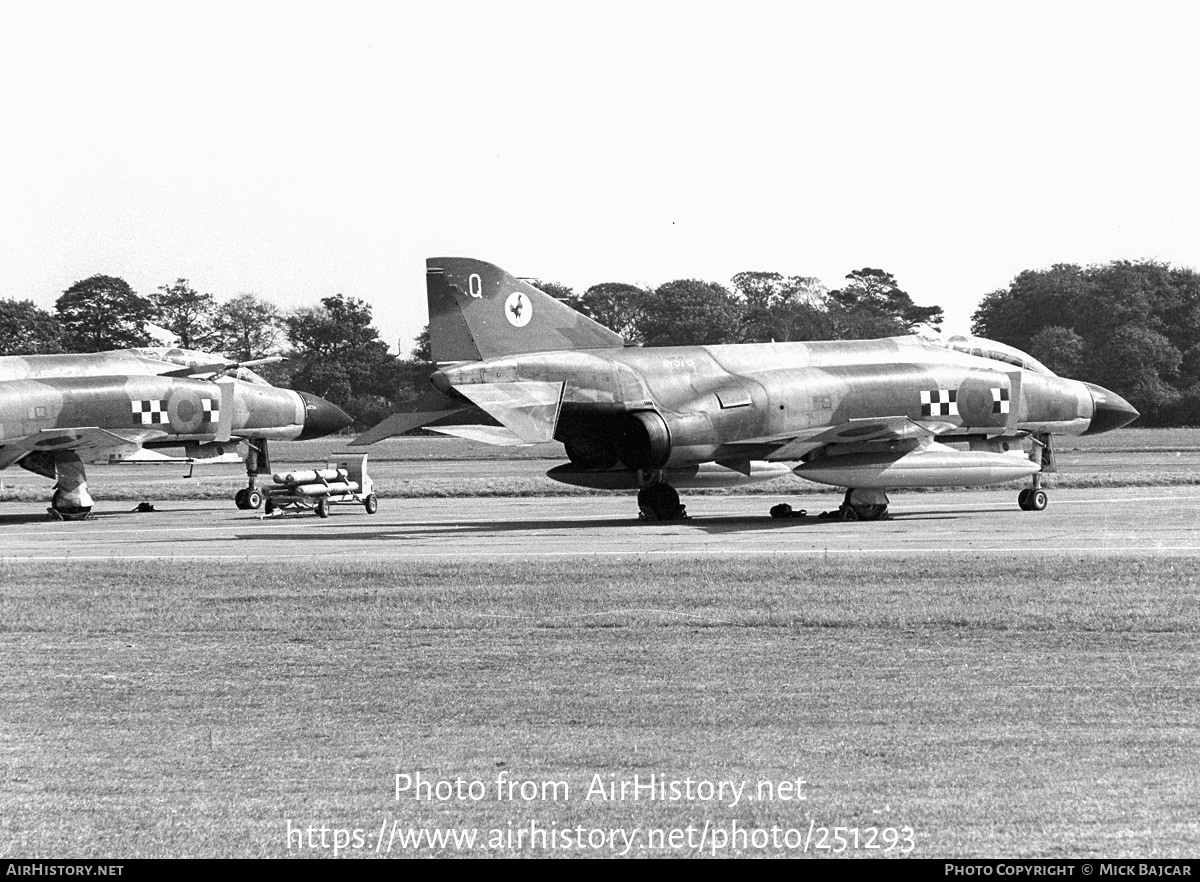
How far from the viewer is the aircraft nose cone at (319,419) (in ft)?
111

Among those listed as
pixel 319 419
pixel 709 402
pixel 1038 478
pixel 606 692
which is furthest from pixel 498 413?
pixel 319 419

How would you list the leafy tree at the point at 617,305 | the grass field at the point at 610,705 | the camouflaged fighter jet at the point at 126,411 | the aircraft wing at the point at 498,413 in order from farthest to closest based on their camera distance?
the leafy tree at the point at 617,305
the camouflaged fighter jet at the point at 126,411
the aircraft wing at the point at 498,413
the grass field at the point at 610,705

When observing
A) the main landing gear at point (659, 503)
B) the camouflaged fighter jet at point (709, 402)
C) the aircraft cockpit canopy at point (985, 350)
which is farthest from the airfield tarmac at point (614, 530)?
the aircraft cockpit canopy at point (985, 350)

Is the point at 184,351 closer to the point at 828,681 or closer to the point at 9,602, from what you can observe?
the point at 9,602

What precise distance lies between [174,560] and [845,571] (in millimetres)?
8953

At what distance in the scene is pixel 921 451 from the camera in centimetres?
2541

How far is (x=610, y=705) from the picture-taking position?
31.2ft

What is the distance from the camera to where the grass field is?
6.86 m

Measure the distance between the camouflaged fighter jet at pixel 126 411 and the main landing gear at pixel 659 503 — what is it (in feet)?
31.6

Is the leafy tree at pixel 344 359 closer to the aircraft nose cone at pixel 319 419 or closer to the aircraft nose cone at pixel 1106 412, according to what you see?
the aircraft nose cone at pixel 319 419

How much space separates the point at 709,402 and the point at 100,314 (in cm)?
7172

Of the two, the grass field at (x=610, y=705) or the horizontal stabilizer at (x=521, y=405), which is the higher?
the horizontal stabilizer at (x=521, y=405)

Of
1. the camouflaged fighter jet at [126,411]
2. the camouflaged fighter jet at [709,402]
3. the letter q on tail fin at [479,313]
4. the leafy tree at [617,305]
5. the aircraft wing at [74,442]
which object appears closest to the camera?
the camouflaged fighter jet at [709,402]

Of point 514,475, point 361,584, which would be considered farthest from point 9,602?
point 514,475
